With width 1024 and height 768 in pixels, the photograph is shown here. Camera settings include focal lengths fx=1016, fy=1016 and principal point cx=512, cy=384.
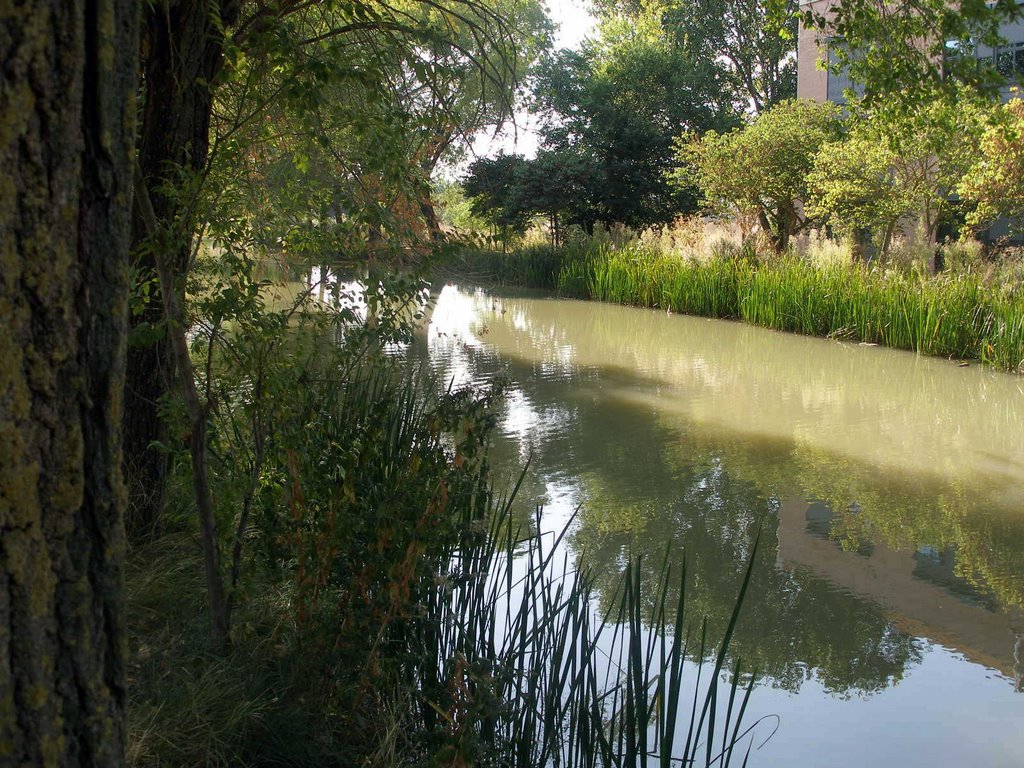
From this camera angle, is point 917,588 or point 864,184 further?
point 864,184

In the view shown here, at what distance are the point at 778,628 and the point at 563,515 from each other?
150 cm

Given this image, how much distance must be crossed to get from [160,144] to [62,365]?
245cm

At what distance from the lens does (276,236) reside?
2.97 metres

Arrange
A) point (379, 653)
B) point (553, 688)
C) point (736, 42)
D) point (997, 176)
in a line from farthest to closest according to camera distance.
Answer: point (736, 42) → point (997, 176) → point (379, 653) → point (553, 688)

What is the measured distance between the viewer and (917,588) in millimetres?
4121

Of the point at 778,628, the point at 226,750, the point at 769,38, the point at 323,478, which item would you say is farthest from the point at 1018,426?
the point at 769,38

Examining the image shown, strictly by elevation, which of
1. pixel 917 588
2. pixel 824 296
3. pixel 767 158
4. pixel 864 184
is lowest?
pixel 917 588

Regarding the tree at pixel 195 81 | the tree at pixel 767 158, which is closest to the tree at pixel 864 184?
the tree at pixel 767 158

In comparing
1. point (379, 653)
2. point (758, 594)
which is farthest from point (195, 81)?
point (758, 594)

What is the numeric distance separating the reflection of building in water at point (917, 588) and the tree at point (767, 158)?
1112cm

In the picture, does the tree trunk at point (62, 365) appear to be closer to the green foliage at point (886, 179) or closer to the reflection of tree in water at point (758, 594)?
the reflection of tree in water at point (758, 594)

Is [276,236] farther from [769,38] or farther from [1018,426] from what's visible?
[769,38]

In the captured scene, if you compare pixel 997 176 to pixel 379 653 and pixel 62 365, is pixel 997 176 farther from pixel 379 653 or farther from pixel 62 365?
pixel 62 365

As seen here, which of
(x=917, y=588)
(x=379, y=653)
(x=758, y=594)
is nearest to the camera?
(x=379, y=653)
